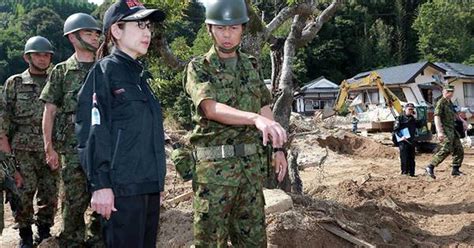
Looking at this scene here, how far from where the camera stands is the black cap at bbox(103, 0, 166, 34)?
278 centimetres

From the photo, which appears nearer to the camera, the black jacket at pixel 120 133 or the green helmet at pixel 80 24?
the black jacket at pixel 120 133

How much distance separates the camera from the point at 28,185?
4.85 m

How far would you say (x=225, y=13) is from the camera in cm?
315

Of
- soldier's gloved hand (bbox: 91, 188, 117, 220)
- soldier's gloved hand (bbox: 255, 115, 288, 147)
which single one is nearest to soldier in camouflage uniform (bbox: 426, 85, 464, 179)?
soldier's gloved hand (bbox: 255, 115, 288, 147)

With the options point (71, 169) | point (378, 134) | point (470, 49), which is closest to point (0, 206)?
point (71, 169)

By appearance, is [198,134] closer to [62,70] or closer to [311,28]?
[62,70]

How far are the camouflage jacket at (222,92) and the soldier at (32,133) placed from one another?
231 cm

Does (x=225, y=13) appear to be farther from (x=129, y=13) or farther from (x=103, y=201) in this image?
(x=103, y=201)

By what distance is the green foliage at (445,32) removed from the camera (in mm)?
44719

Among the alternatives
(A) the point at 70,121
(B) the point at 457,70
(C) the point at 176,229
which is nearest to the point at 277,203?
(C) the point at 176,229

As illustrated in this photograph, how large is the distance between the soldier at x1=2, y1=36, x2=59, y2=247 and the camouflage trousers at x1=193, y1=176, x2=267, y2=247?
89.6 inches

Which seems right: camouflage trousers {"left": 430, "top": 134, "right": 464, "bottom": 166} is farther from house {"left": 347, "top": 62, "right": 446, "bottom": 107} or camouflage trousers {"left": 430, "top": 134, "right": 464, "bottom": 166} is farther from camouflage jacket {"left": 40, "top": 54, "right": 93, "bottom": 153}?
house {"left": 347, "top": 62, "right": 446, "bottom": 107}

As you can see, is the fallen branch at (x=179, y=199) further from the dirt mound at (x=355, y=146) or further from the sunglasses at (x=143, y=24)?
the dirt mound at (x=355, y=146)

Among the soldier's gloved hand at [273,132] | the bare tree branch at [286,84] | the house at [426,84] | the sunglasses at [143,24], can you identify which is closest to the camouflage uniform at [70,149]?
the sunglasses at [143,24]
